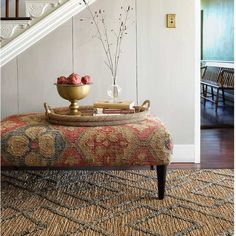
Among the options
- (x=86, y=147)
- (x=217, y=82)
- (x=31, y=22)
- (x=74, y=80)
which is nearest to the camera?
(x=86, y=147)

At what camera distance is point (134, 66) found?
3758 millimetres

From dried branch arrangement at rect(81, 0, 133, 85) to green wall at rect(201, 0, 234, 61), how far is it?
467cm

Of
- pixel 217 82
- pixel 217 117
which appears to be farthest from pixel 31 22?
pixel 217 82

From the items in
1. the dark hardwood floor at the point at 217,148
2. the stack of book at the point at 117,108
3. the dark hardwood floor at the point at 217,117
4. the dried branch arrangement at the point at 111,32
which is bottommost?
the dark hardwood floor at the point at 217,148

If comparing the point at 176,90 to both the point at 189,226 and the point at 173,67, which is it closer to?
the point at 173,67

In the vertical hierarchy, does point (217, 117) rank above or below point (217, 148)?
above

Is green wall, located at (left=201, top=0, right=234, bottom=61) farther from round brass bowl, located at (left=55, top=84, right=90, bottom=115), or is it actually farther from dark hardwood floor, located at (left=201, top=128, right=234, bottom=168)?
round brass bowl, located at (left=55, top=84, right=90, bottom=115)

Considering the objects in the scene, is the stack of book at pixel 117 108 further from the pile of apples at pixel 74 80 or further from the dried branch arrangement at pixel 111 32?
the dried branch arrangement at pixel 111 32

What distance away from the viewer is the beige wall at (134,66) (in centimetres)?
370

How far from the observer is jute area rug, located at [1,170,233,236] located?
7.47 feet

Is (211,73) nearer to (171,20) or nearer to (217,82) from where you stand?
(217,82)

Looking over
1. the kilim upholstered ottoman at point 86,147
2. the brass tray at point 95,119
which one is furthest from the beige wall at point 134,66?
the kilim upholstered ottoman at point 86,147

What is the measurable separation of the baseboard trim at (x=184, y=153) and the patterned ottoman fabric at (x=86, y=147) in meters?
1.15

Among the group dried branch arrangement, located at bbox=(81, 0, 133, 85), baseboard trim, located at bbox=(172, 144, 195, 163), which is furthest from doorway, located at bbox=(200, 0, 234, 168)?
dried branch arrangement, located at bbox=(81, 0, 133, 85)
